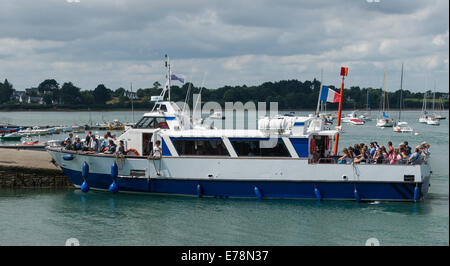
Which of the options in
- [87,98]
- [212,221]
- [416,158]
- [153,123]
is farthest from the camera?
[87,98]

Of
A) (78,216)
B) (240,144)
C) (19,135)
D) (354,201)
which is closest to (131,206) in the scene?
(78,216)

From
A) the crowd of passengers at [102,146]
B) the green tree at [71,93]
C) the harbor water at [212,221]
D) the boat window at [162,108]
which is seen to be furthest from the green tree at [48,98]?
the boat window at [162,108]

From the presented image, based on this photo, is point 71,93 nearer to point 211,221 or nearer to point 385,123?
point 385,123

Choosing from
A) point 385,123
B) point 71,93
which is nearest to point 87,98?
point 71,93

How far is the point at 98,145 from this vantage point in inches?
851

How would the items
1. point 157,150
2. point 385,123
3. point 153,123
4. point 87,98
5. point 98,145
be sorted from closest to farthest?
1. point 157,150
2. point 153,123
3. point 98,145
4. point 385,123
5. point 87,98

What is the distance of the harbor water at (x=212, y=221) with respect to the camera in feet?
52.9

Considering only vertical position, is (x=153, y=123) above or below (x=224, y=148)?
above

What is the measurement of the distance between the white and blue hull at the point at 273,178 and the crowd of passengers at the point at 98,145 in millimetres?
413

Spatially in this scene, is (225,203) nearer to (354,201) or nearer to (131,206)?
(131,206)

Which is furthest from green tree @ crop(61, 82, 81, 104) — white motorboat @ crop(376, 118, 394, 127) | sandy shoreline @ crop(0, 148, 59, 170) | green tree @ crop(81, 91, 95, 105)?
sandy shoreline @ crop(0, 148, 59, 170)

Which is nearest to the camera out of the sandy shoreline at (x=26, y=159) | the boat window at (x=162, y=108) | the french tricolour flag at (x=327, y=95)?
the french tricolour flag at (x=327, y=95)

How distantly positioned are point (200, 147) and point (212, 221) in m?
3.60

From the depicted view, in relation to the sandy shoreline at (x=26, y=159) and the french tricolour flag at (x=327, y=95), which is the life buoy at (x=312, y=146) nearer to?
the french tricolour flag at (x=327, y=95)
